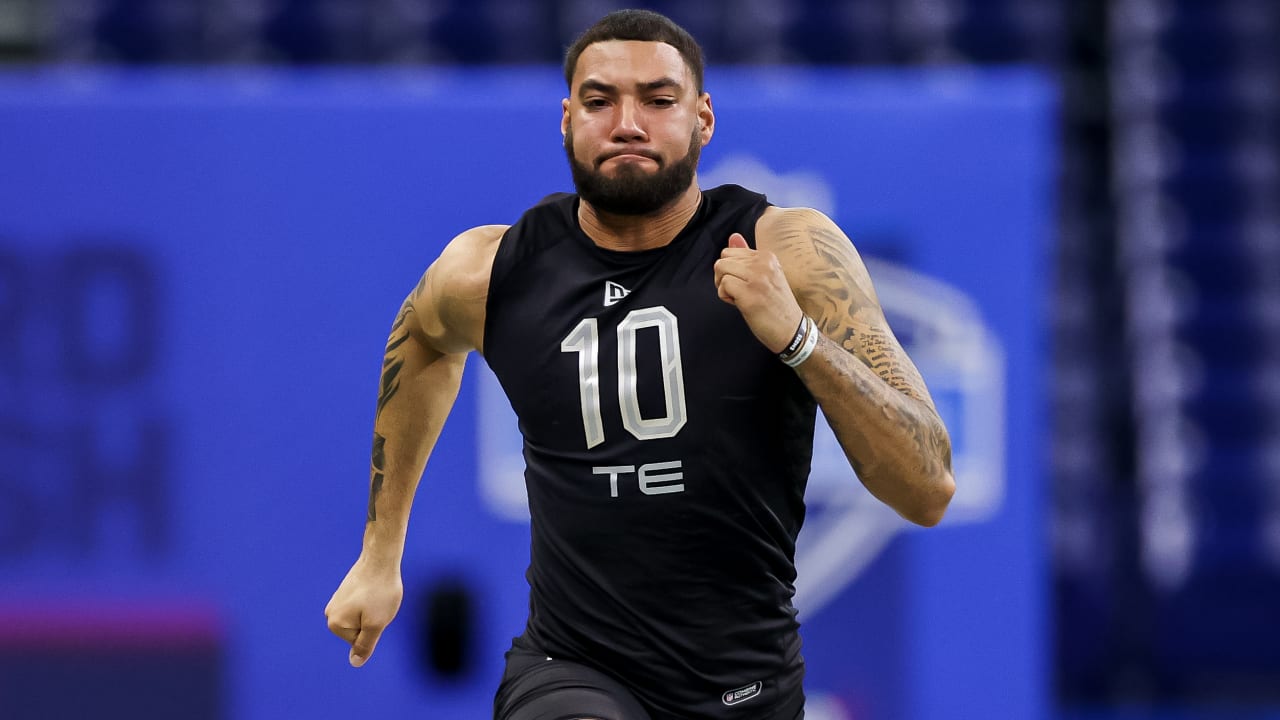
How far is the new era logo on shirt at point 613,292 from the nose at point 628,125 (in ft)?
1.05

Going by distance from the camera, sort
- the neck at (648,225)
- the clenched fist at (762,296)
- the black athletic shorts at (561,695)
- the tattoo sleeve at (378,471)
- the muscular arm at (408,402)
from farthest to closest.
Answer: the tattoo sleeve at (378,471)
the muscular arm at (408,402)
the neck at (648,225)
the black athletic shorts at (561,695)
the clenched fist at (762,296)

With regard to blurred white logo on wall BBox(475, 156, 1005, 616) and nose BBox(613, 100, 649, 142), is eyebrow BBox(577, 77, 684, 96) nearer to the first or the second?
nose BBox(613, 100, 649, 142)

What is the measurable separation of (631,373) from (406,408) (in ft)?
2.27

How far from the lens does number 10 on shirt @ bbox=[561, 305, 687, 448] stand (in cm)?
330

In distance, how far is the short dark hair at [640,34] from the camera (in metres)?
3.35

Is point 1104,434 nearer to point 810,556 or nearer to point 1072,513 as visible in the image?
point 1072,513

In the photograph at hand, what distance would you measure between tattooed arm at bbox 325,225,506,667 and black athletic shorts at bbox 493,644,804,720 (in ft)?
1.31

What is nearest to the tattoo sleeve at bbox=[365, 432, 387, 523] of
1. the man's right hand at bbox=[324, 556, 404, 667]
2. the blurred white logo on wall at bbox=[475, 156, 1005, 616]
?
the man's right hand at bbox=[324, 556, 404, 667]

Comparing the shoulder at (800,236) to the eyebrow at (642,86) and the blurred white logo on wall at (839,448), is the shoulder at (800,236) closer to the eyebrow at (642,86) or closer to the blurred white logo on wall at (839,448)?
the eyebrow at (642,86)

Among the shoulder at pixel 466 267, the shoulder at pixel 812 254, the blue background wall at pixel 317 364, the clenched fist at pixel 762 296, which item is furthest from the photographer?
the blue background wall at pixel 317 364

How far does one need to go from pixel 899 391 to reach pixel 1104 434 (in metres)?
5.84

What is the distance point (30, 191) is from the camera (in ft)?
18.7

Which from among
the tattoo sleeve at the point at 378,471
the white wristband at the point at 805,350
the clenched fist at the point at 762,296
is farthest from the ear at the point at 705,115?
the tattoo sleeve at the point at 378,471

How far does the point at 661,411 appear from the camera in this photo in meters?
3.30
